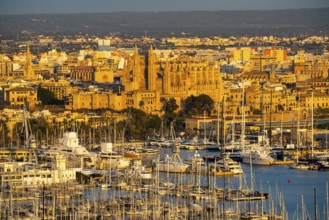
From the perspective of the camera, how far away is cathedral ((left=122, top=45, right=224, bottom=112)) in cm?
4288

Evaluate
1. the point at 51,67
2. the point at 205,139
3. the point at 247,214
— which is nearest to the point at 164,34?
the point at 51,67

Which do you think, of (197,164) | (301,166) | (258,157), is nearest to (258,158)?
(258,157)

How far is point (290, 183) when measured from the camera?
2656cm

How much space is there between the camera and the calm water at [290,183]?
22891 mm

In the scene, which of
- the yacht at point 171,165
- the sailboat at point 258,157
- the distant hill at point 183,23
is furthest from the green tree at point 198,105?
the distant hill at point 183,23

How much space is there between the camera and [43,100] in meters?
43.3

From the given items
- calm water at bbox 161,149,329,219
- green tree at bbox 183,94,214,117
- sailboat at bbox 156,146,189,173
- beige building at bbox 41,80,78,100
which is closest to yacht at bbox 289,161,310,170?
calm water at bbox 161,149,329,219

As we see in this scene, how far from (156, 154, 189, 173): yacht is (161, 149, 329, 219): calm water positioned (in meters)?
0.73

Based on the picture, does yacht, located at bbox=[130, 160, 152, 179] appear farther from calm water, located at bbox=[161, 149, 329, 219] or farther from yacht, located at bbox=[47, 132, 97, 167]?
yacht, located at bbox=[47, 132, 97, 167]

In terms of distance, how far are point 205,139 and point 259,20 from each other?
93.1 meters

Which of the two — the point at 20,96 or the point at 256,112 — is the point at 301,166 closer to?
the point at 256,112

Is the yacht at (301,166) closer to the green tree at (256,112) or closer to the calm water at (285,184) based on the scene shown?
the calm water at (285,184)

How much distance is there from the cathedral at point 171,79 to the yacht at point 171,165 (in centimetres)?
1312

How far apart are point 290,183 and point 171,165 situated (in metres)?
2.42
